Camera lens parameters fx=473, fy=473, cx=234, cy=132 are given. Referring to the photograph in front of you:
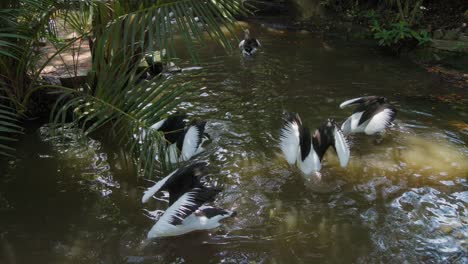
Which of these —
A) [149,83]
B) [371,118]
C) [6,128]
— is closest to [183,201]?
[149,83]

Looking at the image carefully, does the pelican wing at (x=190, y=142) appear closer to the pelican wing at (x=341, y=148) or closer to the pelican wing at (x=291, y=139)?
the pelican wing at (x=291, y=139)

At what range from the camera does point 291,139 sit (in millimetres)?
4078

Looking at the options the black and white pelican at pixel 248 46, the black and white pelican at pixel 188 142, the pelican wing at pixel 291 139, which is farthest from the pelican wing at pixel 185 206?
the black and white pelican at pixel 248 46

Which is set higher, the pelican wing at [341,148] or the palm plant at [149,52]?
the palm plant at [149,52]

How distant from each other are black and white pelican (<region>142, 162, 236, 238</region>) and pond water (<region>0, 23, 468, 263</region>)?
182 millimetres

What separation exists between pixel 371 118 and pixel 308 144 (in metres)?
1.09

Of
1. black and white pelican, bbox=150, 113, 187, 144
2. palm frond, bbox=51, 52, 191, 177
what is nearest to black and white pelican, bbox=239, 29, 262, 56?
black and white pelican, bbox=150, 113, 187, 144

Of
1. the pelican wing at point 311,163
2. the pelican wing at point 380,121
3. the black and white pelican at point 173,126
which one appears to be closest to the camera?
the pelican wing at point 311,163

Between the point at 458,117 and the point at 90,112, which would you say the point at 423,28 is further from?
the point at 90,112

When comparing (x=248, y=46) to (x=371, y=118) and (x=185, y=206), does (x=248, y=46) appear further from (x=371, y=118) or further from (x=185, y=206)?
(x=185, y=206)

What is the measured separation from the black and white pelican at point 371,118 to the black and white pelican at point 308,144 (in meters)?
0.80

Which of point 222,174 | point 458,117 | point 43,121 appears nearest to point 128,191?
point 222,174

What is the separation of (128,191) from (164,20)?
1.51m

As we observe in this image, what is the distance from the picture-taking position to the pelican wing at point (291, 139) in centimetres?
406
